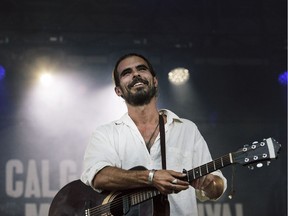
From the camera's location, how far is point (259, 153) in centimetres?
246

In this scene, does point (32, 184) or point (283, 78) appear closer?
point (32, 184)

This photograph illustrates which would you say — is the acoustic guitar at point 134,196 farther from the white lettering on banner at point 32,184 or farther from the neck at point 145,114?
the white lettering on banner at point 32,184

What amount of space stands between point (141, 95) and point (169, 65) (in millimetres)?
1917

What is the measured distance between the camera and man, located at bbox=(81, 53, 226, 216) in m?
2.74

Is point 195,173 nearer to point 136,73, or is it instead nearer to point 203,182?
point 203,182

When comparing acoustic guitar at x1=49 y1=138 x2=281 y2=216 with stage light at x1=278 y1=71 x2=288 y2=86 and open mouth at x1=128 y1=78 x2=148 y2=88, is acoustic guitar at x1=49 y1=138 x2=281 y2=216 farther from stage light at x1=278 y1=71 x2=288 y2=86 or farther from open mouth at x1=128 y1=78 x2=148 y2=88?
stage light at x1=278 y1=71 x2=288 y2=86

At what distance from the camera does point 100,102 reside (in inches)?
190

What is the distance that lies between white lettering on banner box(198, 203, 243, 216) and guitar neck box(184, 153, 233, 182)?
2123mm

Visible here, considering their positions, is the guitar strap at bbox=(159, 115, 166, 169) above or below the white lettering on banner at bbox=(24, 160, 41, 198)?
below

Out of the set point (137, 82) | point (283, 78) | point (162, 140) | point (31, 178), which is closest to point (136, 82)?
point (137, 82)

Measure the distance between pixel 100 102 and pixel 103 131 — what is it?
182 centimetres

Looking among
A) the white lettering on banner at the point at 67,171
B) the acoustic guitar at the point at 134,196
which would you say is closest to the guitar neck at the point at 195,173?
the acoustic guitar at the point at 134,196

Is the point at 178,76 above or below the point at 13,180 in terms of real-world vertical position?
above

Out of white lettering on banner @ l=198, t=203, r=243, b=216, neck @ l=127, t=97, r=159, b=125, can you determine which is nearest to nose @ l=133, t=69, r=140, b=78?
neck @ l=127, t=97, r=159, b=125
